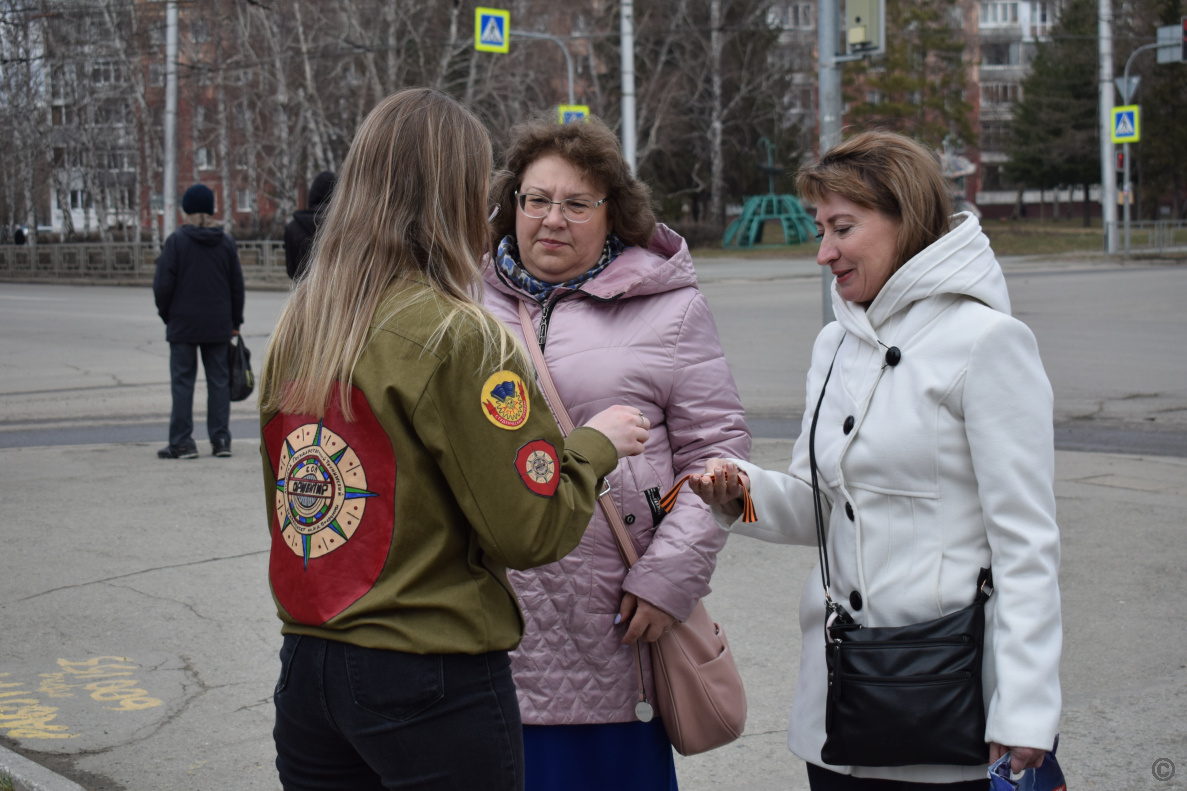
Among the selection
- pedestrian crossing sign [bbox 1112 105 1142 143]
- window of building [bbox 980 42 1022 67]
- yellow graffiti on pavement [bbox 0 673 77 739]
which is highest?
window of building [bbox 980 42 1022 67]

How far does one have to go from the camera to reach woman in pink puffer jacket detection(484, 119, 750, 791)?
2598 millimetres

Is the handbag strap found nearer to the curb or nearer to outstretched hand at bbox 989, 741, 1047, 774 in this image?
outstretched hand at bbox 989, 741, 1047, 774

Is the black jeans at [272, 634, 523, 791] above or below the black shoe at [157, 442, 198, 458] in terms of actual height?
above

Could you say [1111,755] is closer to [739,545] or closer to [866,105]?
[739,545]

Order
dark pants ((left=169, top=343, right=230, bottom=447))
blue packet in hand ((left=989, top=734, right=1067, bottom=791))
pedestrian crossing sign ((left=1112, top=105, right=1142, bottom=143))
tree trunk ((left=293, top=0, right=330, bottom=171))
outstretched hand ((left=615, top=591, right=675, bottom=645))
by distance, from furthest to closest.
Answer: tree trunk ((left=293, top=0, right=330, bottom=171)), pedestrian crossing sign ((left=1112, top=105, right=1142, bottom=143)), dark pants ((left=169, top=343, right=230, bottom=447)), outstretched hand ((left=615, top=591, right=675, bottom=645)), blue packet in hand ((left=989, top=734, right=1067, bottom=791))

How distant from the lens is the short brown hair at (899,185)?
223 centimetres

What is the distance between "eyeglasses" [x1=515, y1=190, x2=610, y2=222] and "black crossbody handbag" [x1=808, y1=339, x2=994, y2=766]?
119cm

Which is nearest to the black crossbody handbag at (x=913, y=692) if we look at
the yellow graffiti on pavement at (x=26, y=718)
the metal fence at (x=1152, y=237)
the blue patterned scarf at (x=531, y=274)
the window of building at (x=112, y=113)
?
the blue patterned scarf at (x=531, y=274)

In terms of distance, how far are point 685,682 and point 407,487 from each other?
1029mm

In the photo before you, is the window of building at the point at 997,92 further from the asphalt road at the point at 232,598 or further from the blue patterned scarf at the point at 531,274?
the blue patterned scarf at the point at 531,274

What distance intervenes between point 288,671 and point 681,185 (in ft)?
167

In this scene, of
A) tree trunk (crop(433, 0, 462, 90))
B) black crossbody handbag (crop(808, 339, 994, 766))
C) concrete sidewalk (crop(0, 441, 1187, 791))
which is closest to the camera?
black crossbody handbag (crop(808, 339, 994, 766))

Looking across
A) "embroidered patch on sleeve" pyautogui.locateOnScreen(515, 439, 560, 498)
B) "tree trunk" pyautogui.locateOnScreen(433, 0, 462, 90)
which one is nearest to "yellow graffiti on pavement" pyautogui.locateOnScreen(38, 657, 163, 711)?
"embroidered patch on sleeve" pyautogui.locateOnScreen(515, 439, 560, 498)

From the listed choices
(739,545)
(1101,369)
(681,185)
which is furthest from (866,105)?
(739,545)
